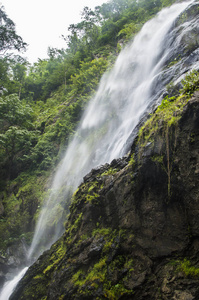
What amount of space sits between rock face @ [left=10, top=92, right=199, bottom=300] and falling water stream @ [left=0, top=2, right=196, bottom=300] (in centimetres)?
281

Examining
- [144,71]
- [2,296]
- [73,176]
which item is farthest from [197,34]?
[2,296]

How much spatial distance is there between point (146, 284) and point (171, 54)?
938 cm

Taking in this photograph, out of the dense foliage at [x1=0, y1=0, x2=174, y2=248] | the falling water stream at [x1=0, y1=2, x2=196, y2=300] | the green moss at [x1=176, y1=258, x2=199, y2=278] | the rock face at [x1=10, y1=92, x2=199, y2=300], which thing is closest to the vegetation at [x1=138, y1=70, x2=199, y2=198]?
the rock face at [x1=10, y1=92, x2=199, y2=300]

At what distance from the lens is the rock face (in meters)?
3.22

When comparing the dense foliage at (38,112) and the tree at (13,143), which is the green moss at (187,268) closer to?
the dense foliage at (38,112)

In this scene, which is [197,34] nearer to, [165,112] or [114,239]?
[165,112]

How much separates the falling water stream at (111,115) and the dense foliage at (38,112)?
1198 millimetres

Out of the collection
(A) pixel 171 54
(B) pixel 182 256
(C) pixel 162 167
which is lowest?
(B) pixel 182 256

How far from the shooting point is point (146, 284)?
3314 mm

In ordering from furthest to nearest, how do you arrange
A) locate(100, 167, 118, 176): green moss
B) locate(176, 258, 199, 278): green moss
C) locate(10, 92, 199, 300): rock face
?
locate(100, 167, 118, 176): green moss, locate(10, 92, 199, 300): rock face, locate(176, 258, 199, 278): green moss

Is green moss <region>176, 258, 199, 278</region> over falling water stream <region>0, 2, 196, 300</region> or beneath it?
beneath

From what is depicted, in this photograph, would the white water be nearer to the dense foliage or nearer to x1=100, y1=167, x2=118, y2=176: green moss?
the dense foliage

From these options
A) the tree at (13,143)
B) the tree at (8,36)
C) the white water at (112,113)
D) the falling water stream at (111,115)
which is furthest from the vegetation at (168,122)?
the tree at (8,36)

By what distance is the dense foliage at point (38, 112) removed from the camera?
12391 mm
